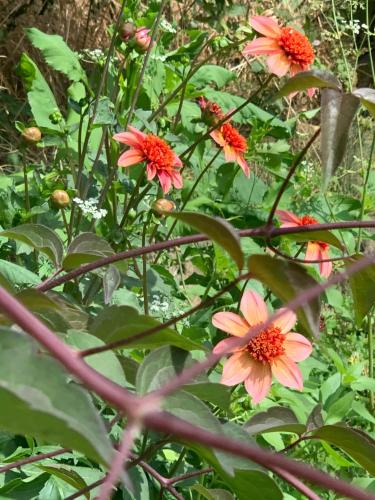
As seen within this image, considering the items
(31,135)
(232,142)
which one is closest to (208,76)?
(232,142)

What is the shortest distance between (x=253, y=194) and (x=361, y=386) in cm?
75

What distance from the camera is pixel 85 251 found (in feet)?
2.13

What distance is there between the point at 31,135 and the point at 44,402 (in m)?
1.11

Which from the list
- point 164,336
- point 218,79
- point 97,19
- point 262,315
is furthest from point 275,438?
point 97,19

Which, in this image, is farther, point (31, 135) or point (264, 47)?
point (31, 135)

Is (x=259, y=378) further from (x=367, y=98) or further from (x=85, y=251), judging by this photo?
(x=367, y=98)

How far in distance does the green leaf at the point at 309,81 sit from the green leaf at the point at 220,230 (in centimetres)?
10

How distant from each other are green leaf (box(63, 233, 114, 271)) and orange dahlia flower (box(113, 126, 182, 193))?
51 cm

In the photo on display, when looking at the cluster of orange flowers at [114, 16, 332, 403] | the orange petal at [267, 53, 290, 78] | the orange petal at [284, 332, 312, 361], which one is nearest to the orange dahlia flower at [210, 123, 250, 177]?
the cluster of orange flowers at [114, 16, 332, 403]

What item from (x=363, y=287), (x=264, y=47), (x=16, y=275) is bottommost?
(x=16, y=275)

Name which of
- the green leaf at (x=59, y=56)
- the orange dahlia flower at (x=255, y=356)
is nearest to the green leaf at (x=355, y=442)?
the orange dahlia flower at (x=255, y=356)

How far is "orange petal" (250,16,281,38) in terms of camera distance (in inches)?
42.8

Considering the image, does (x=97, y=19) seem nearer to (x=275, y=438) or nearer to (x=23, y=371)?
(x=275, y=438)

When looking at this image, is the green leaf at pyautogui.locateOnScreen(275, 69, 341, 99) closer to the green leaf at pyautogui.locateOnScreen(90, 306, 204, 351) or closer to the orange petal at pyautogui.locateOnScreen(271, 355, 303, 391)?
the green leaf at pyautogui.locateOnScreen(90, 306, 204, 351)
